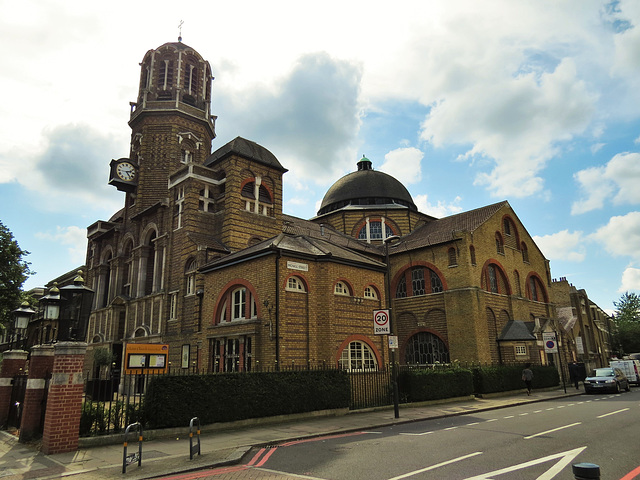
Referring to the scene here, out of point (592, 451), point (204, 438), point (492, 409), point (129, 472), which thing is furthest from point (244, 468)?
point (492, 409)

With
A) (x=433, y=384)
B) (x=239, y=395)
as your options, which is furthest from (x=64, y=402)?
(x=433, y=384)

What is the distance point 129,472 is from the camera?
26.7ft

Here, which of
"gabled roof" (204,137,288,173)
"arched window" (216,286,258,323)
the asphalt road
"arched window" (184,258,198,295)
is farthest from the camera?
"gabled roof" (204,137,288,173)

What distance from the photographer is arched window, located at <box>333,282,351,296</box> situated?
20333 mm

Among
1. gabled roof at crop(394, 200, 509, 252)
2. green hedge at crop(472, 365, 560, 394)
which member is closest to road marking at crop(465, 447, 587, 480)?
green hedge at crop(472, 365, 560, 394)

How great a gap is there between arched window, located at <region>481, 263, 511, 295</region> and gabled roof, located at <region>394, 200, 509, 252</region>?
3.23 metres

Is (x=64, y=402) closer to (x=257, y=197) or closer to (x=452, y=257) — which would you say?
(x=257, y=197)

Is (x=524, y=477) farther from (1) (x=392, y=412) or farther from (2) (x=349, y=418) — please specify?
(1) (x=392, y=412)

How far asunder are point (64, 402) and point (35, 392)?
205cm

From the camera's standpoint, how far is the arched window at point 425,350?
28125 mm

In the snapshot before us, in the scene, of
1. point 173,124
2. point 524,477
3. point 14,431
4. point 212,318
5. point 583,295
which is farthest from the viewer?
point 583,295

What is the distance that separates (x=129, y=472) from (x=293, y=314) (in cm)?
1091

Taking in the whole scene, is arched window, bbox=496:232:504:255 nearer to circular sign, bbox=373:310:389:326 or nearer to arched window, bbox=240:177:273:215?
arched window, bbox=240:177:273:215

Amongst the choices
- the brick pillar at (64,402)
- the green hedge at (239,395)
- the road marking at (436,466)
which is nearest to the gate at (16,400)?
the brick pillar at (64,402)
